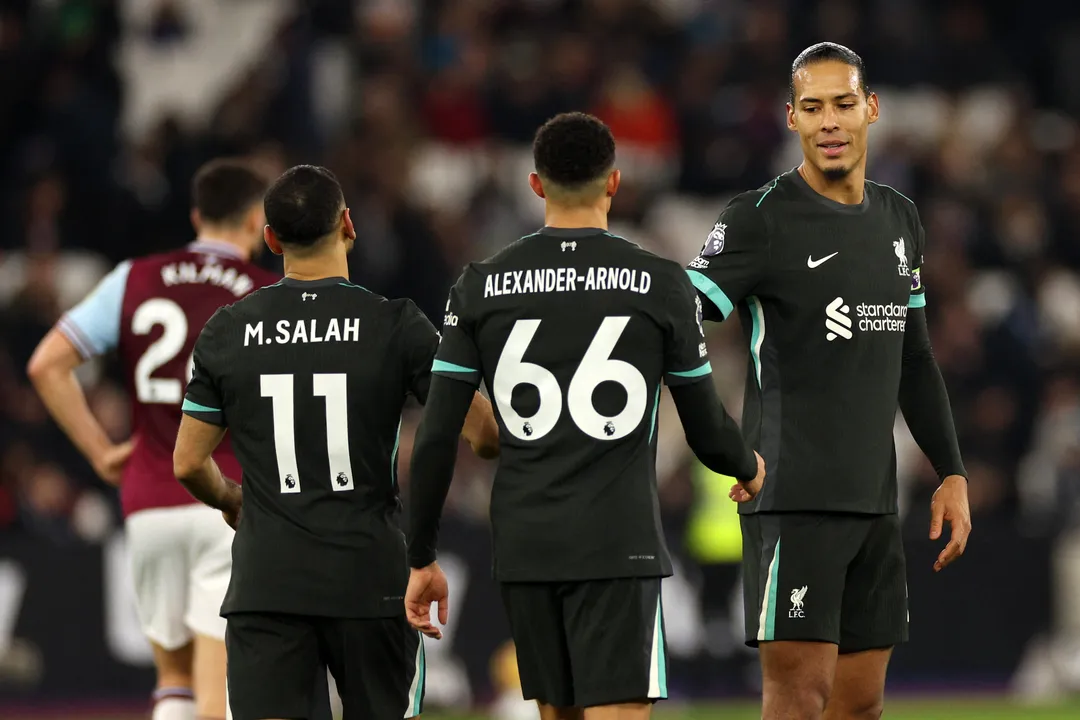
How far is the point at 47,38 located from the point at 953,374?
7.61 m

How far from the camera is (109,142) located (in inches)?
570

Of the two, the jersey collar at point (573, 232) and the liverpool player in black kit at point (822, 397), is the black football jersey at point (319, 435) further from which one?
the liverpool player in black kit at point (822, 397)

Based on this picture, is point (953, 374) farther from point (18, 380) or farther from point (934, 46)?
point (18, 380)

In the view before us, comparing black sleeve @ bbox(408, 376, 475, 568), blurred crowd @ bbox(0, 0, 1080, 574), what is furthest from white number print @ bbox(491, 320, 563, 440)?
blurred crowd @ bbox(0, 0, 1080, 574)

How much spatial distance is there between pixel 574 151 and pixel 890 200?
129 cm

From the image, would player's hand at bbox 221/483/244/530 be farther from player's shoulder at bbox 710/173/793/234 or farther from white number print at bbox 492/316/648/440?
player's shoulder at bbox 710/173/793/234

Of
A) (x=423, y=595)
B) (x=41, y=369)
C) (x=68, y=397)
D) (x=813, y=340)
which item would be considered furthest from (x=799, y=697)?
(x=41, y=369)

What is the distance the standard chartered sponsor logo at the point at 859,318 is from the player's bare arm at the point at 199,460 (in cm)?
188

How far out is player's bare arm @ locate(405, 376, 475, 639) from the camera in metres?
5.33

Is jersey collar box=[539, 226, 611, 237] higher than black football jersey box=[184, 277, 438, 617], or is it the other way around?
jersey collar box=[539, 226, 611, 237]

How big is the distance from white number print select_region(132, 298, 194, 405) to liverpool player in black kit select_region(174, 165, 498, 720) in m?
1.66

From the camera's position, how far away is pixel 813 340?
5816 millimetres

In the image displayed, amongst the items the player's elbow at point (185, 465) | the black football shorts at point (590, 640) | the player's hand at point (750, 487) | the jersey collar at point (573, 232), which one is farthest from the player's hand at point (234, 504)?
the player's hand at point (750, 487)

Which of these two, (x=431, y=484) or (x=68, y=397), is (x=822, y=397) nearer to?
(x=431, y=484)
